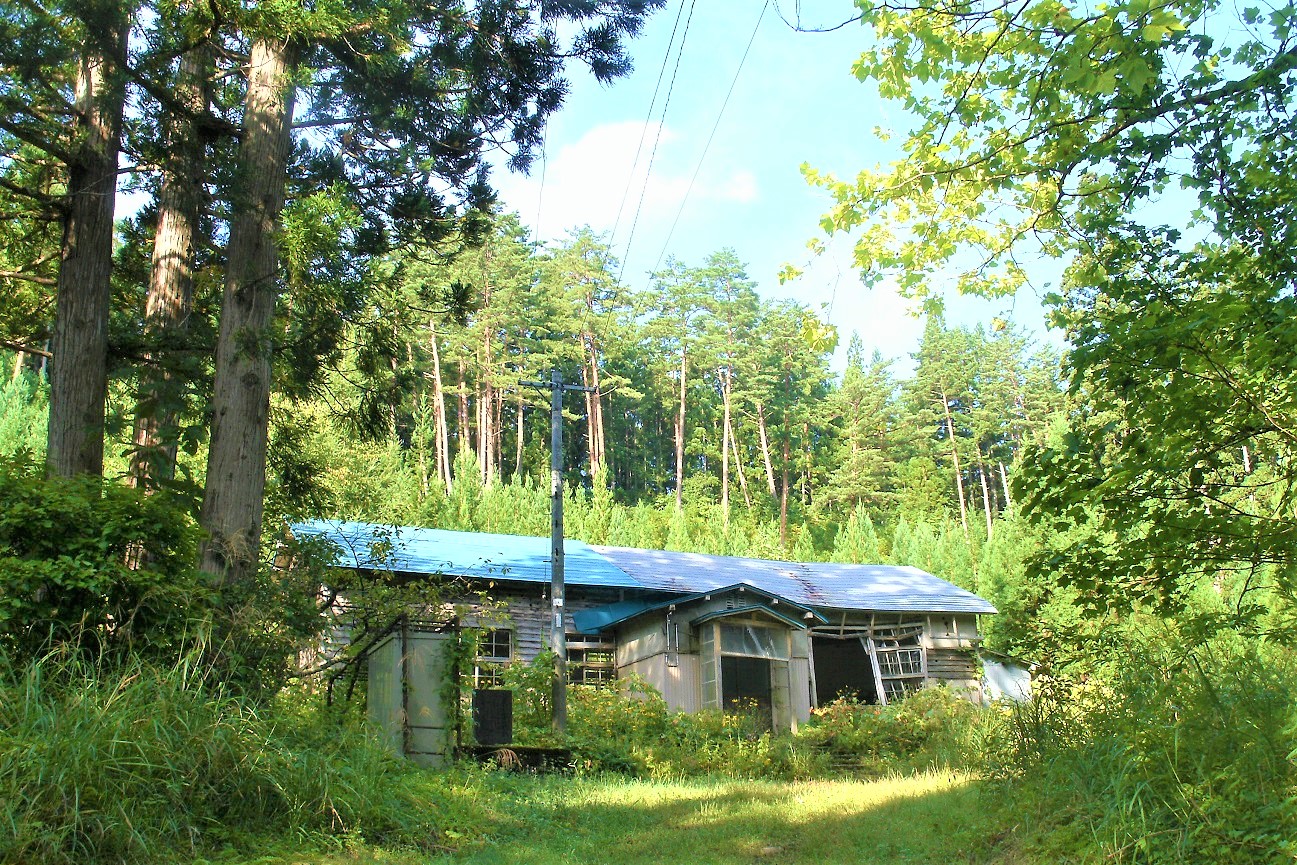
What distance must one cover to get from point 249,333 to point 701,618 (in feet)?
39.3

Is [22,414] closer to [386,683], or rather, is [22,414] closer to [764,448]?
[386,683]

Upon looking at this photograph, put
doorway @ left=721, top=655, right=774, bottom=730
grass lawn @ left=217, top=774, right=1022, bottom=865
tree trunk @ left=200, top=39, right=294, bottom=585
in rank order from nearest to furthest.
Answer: grass lawn @ left=217, top=774, right=1022, bottom=865 → tree trunk @ left=200, top=39, right=294, bottom=585 → doorway @ left=721, top=655, right=774, bottom=730

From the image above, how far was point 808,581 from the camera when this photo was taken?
25.0 metres

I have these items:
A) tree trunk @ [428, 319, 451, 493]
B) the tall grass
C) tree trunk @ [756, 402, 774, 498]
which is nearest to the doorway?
the tall grass

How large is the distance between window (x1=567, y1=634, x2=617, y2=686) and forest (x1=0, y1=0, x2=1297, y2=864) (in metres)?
4.29

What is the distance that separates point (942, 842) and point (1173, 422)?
358 cm

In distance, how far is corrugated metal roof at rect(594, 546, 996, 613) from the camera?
22.9m

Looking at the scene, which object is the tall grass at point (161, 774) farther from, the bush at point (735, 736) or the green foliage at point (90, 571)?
the bush at point (735, 736)

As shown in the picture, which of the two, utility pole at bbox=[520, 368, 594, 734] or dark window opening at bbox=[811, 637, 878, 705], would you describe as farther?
dark window opening at bbox=[811, 637, 878, 705]

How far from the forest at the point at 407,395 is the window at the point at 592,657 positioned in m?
4.29

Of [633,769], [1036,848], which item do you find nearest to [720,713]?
[633,769]

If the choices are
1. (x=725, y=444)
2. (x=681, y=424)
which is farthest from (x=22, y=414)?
(x=725, y=444)

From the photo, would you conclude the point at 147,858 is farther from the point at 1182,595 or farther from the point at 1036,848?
the point at 1182,595

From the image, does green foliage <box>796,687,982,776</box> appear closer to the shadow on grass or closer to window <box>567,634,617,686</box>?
window <box>567,634,617,686</box>
